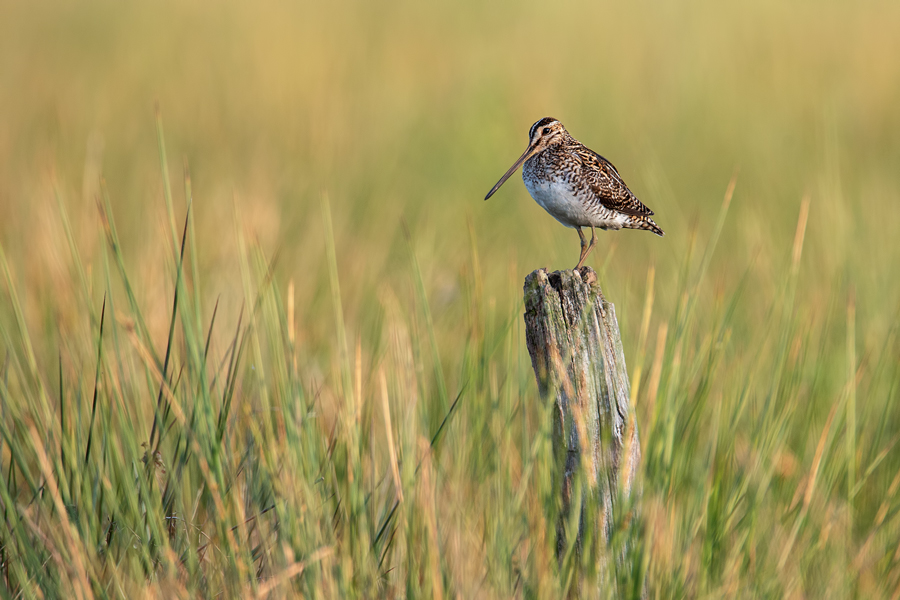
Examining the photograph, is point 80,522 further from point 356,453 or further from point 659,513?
point 659,513

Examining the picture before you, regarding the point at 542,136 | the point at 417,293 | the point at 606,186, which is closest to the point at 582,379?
the point at 417,293

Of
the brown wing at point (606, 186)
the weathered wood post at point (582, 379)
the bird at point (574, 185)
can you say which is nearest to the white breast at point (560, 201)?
the bird at point (574, 185)

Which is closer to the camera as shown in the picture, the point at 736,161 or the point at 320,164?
the point at 320,164

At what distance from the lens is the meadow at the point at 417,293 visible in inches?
81.1

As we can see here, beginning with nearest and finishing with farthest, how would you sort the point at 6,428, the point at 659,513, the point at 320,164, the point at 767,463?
1. the point at 659,513
2. the point at 6,428
3. the point at 767,463
4. the point at 320,164

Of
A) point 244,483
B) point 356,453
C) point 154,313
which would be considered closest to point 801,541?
point 356,453

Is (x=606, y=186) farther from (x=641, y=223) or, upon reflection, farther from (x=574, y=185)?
(x=641, y=223)

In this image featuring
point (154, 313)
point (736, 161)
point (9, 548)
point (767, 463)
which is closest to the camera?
point (9, 548)

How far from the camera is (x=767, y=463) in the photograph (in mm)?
2434

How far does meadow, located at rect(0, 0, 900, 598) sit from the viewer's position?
2061 mm

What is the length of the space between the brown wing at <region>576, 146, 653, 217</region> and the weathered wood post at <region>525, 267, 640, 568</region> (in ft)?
4.42

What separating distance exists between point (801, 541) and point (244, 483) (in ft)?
5.28

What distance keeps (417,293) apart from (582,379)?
134 cm

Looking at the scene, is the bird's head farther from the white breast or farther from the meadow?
the meadow
